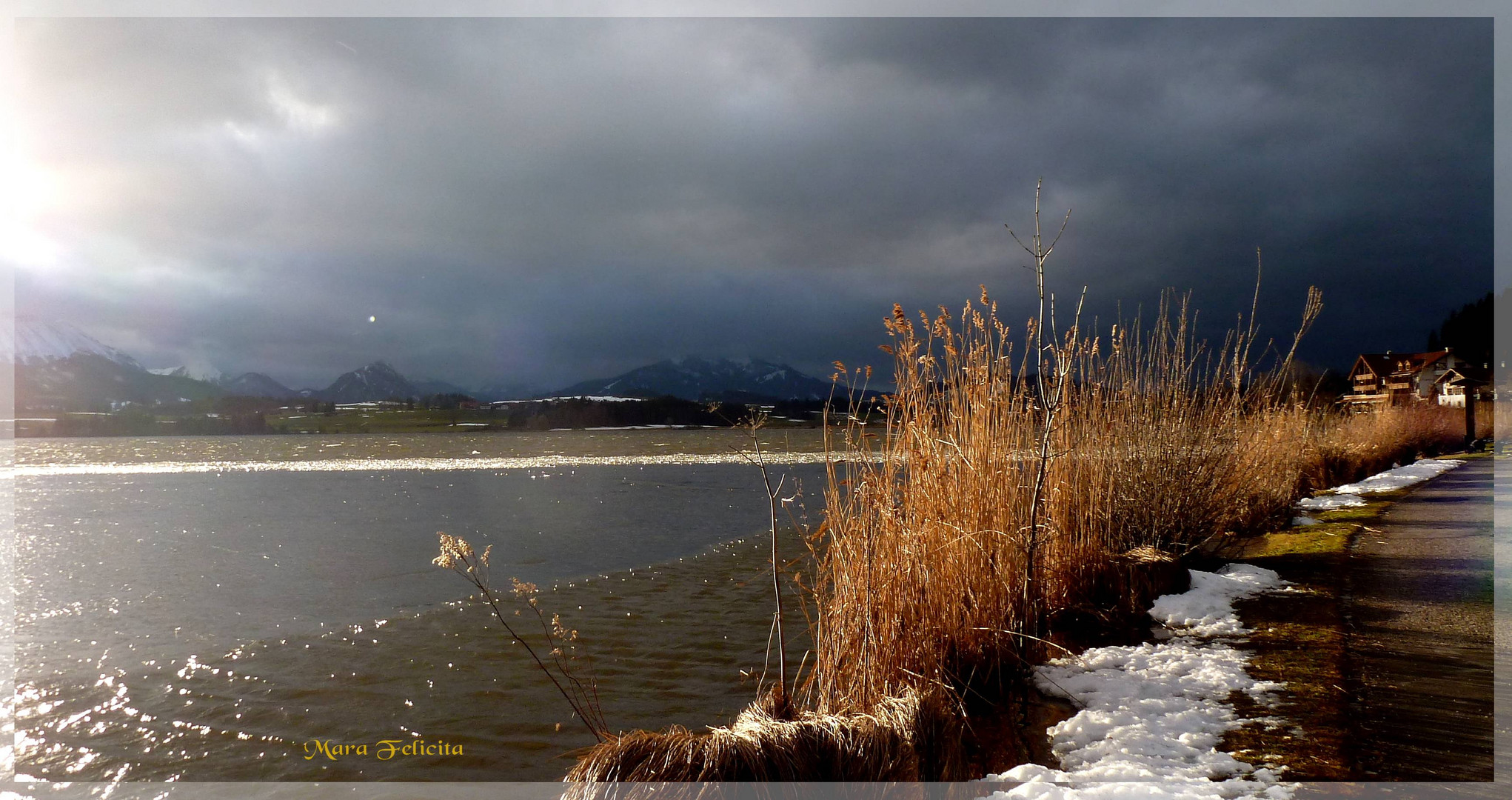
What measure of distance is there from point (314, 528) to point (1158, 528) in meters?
11.1

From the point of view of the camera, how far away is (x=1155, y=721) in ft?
10.3

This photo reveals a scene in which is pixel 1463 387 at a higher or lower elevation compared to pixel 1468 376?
lower

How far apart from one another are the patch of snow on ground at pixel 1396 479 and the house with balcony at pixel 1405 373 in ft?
31.3

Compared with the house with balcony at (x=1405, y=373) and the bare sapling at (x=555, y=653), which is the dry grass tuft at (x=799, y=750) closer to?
the bare sapling at (x=555, y=653)

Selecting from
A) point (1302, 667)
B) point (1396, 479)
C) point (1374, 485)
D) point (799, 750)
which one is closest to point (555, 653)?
point (799, 750)

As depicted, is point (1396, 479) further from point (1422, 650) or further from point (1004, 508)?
point (1004, 508)

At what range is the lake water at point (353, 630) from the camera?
12.8ft

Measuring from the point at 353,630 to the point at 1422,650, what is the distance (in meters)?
6.91

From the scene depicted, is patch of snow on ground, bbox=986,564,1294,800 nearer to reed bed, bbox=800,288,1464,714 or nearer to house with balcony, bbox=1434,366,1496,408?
reed bed, bbox=800,288,1464,714

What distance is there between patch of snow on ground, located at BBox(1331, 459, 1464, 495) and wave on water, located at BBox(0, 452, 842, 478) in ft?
46.6

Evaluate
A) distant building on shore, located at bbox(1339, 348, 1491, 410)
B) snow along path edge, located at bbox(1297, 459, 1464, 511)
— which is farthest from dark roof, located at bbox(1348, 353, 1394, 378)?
snow along path edge, located at bbox(1297, 459, 1464, 511)

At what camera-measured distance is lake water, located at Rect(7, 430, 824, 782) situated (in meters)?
3.90

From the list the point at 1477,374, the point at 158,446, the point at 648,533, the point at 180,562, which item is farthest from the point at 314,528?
the point at 158,446

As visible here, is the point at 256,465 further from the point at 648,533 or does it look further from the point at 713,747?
the point at 713,747
